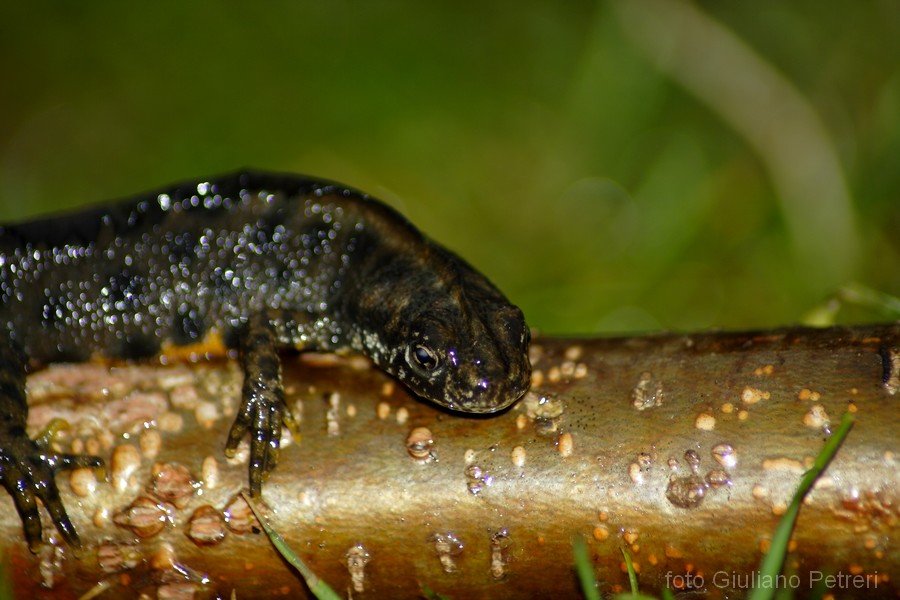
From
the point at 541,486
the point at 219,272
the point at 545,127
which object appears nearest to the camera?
the point at 541,486

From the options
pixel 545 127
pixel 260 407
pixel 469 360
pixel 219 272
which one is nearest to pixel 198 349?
pixel 219 272

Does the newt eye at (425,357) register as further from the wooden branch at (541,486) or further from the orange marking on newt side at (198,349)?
the orange marking on newt side at (198,349)

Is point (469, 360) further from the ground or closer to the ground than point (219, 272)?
closer to the ground

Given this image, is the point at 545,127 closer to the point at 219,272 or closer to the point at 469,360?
the point at 219,272

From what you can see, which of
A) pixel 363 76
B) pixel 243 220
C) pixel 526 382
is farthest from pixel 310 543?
A: pixel 363 76

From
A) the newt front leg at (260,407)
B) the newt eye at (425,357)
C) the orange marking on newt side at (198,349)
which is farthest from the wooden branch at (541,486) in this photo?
the orange marking on newt side at (198,349)

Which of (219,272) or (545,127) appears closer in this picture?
(219,272)

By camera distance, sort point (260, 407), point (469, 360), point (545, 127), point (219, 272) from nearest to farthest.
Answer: point (260, 407) < point (469, 360) < point (219, 272) < point (545, 127)

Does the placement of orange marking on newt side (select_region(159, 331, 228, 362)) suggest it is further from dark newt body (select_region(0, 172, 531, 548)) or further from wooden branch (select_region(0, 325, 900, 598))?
wooden branch (select_region(0, 325, 900, 598))

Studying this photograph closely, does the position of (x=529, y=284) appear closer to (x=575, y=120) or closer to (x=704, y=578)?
(x=575, y=120)
